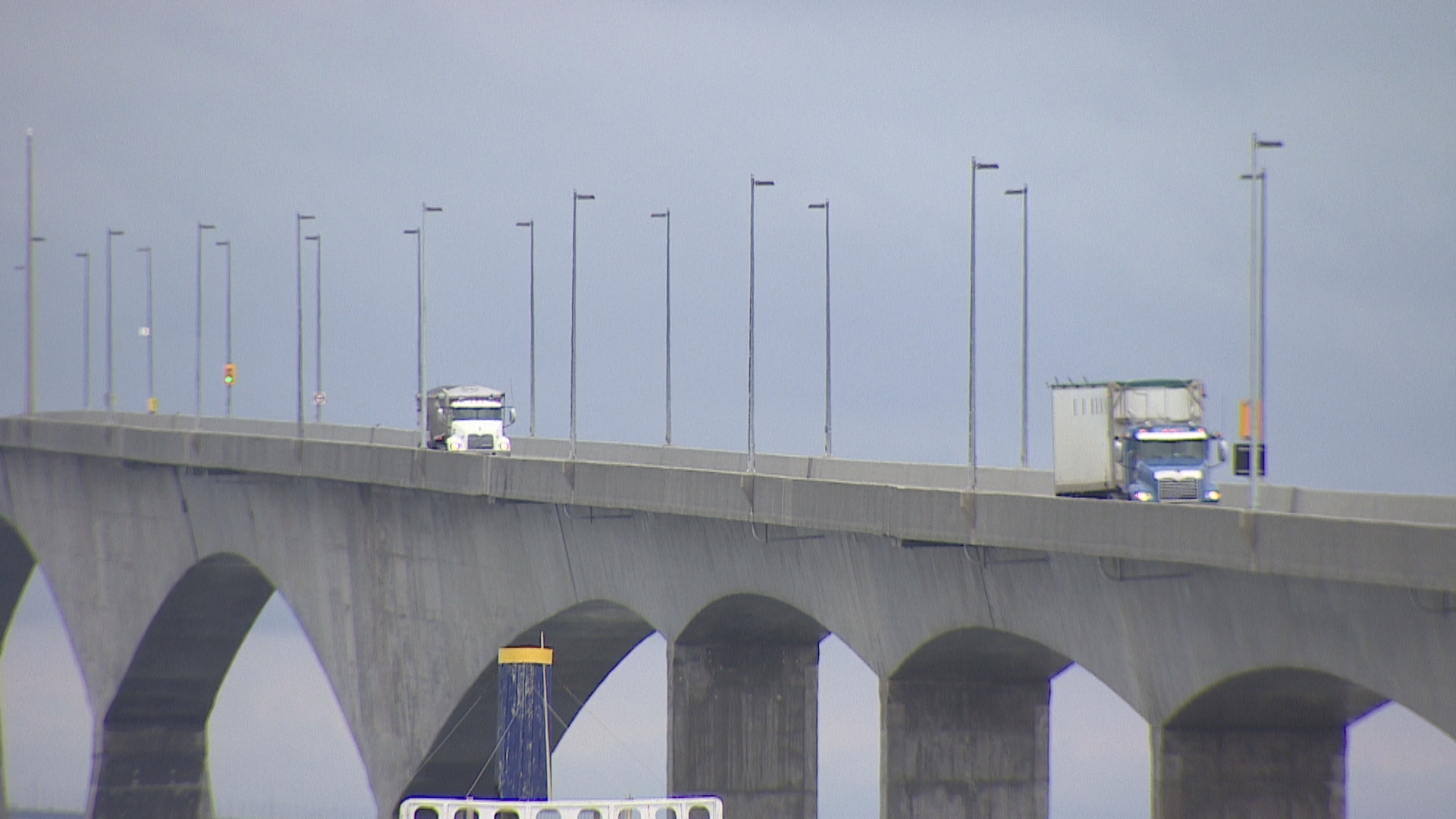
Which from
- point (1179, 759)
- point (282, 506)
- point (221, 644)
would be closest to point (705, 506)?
point (1179, 759)

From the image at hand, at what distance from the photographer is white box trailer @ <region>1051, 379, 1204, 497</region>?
3969 cm

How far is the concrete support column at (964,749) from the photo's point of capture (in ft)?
131

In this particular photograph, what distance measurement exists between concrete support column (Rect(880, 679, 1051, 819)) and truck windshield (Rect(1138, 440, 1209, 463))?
521cm

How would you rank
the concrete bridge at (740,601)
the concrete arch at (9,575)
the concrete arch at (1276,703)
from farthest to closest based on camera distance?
the concrete arch at (9,575)
the concrete arch at (1276,703)
the concrete bridge at (740,601)

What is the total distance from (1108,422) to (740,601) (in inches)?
362

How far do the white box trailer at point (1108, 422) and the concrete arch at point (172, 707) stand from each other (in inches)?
1527

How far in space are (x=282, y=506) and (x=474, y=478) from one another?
13.7 meters

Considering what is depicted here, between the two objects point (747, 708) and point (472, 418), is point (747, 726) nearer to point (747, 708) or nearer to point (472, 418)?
point (747, 708)

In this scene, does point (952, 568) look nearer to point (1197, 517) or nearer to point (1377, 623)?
point (1197, 517)

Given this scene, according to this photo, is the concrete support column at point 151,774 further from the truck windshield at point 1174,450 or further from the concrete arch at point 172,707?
the truck windshield at point 1174,450

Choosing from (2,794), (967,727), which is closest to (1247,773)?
(967,727)

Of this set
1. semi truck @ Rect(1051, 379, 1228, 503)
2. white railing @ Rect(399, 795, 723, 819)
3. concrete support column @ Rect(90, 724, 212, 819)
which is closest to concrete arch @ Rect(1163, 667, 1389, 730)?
semi truck @ Rect(1051, 379, 1228, 503)

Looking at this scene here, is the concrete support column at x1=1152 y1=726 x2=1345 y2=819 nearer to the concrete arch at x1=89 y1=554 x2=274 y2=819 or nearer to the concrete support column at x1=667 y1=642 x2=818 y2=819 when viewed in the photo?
the concrete support column at x1=667 y1=642 x2=818 y2=819

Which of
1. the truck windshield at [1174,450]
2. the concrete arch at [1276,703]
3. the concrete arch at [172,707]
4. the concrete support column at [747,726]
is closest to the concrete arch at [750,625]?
the concrete support column at [747,726]
